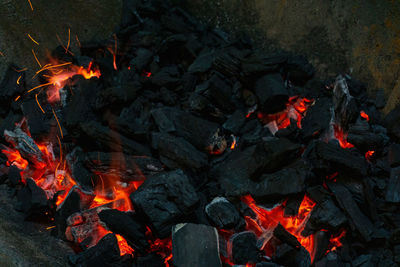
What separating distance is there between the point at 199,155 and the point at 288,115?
3.80 feet

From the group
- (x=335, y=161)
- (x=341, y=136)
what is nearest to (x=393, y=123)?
(x=341, y=136)

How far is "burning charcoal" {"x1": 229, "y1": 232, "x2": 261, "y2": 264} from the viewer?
109 inches

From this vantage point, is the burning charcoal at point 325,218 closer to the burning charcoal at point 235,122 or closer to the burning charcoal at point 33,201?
the burning charcoal at point 235,122

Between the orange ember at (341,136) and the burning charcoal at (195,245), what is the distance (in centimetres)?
166

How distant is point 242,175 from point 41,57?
10.2 feet

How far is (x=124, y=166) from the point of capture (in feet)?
11.0

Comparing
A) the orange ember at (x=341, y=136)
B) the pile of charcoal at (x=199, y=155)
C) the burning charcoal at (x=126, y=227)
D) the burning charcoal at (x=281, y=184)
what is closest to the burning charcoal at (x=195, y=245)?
the pile of charcoal at (x=199, y=155)

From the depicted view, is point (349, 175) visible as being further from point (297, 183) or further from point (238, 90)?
point (238, 90)

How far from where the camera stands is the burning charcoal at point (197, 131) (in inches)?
134

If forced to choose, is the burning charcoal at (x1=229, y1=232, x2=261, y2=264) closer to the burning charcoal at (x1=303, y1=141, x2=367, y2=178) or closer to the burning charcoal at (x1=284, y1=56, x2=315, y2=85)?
the burning charcoal at (x1=303, y1=141, x2=367, y2=178)

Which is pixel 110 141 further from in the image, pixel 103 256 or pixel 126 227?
pixel 103 256

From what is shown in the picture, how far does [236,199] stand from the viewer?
314 centimetres

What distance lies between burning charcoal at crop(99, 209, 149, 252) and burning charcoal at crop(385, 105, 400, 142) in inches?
107

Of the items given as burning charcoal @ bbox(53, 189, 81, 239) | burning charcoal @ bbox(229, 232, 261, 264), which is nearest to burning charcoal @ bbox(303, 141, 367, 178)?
burning charcoal @ bbox(229, 232, 261, 264)
